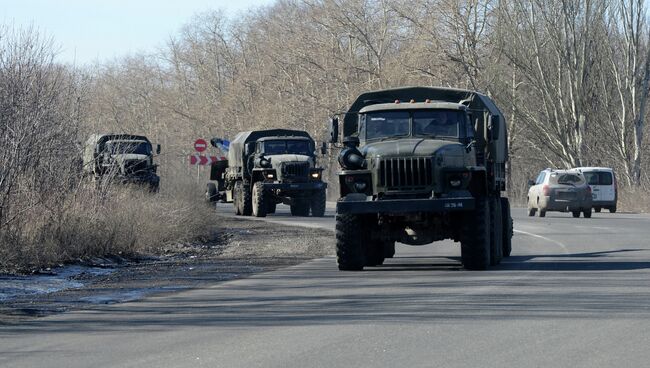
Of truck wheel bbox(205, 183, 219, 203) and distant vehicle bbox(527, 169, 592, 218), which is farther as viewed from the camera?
truck wheel bbox(205, 183, 219, 203)

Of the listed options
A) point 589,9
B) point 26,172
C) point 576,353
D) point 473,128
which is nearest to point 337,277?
point 473,128

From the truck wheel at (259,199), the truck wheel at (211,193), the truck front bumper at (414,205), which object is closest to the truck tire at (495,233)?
the truck front bumper at (414,205)

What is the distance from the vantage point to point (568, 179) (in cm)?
4131

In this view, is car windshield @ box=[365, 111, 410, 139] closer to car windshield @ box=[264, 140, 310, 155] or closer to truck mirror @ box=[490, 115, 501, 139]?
truck mirror @ box=[490, 115, 501, 139]

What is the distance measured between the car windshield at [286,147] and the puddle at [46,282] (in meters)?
20.7

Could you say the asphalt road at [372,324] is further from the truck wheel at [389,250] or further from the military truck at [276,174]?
the military truck at [276,174]

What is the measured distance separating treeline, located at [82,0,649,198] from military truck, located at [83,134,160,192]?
7.43 meters

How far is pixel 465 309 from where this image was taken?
13117 mm

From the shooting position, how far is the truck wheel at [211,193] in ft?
145

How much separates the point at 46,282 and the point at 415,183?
556 centimetres

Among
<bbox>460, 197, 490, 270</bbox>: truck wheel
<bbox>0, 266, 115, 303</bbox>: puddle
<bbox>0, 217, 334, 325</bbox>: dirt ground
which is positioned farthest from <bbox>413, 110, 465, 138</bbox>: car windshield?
<bbox>0, 266, 115, 303</bbox>: puddle

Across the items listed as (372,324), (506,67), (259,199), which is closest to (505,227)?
(372,324)

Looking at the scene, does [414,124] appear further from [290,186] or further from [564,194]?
[564,194]

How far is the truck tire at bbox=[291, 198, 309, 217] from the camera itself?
133ft
